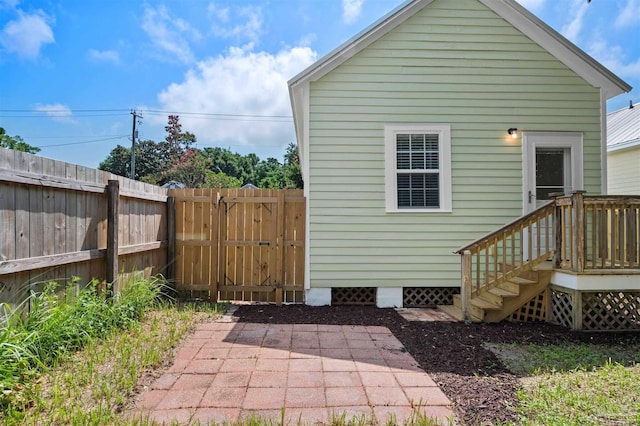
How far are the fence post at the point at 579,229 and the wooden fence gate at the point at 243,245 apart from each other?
3852 mm

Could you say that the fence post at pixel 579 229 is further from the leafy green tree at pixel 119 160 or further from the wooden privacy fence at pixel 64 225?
→ the leafy green tree at pixel 119 160

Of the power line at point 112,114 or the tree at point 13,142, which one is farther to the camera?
the power line at point 112,114

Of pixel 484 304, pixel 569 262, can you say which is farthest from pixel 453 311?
pixel 569 262

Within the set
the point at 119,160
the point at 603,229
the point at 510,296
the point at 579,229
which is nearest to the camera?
the point at 579,229

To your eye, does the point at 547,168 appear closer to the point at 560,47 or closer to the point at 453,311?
the point at 560,47

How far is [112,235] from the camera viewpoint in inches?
169

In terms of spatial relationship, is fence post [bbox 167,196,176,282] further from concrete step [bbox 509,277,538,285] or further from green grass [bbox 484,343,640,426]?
concrete step [bbox 509,277,538,285]

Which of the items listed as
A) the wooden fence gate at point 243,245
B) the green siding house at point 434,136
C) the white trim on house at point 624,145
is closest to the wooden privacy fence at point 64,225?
the wooden fence gate at point 243,245

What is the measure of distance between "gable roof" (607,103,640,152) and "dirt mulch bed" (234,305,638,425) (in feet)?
21.9

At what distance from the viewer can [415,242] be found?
19.8 ft

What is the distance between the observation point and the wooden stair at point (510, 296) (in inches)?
197

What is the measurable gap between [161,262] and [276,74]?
1133cm

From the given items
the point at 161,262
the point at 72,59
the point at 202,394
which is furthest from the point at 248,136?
the point at 202,394

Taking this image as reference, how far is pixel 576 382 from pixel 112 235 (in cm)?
492
